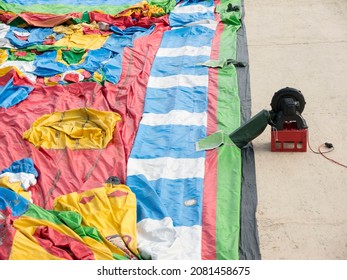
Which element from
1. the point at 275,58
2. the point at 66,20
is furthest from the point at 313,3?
the point at 66,20

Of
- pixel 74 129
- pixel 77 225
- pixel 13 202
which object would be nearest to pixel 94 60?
pixel 74 129

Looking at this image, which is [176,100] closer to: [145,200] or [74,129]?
[74,129]

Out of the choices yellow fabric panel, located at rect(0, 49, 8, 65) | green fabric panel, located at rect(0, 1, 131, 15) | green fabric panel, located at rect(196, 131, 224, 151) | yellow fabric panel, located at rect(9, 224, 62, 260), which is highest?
yellow fabric panel, located at rect(9, 224, 62, 260)

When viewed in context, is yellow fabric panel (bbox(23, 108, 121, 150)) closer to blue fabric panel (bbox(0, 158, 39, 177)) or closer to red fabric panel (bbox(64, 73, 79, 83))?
blue fabric panel (bbox(0, 158, 39, 177))

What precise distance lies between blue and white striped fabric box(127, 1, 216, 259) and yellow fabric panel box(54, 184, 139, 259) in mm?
100

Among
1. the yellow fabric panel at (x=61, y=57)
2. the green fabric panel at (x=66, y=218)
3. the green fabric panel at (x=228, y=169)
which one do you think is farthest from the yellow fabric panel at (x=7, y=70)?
the green fabric panel at (x=66, y=218)

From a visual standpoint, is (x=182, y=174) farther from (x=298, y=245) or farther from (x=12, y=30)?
(x=12, y=30)

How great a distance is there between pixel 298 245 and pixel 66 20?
16.6 ft

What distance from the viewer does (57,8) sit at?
8430mm

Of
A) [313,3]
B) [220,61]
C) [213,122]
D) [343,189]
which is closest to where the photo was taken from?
[343,189]

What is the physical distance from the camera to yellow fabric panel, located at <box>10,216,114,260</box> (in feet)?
11.6

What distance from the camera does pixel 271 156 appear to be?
16.5 ft

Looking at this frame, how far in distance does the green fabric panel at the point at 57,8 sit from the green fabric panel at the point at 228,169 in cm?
209

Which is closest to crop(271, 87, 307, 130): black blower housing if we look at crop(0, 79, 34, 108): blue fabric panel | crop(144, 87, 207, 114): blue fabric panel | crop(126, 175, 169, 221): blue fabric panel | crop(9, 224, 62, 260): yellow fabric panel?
crop(144, 87, 207, 114): blue fabric panel
